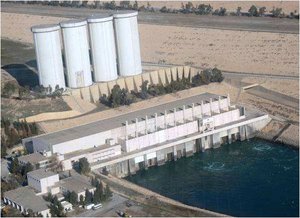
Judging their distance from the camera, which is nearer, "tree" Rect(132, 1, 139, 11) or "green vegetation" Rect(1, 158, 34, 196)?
"green vegetation" Rect(1, 158, 34, 196)

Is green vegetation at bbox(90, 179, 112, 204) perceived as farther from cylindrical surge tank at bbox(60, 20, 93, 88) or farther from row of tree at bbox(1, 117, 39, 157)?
cylindrical surge tank at bbox(60, 20, 93, 88)

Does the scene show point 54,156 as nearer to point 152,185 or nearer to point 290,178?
point 152,185

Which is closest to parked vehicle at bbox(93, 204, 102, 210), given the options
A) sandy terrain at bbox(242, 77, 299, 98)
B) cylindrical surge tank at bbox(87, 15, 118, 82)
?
cylindrical surge tank at bbox(87, 15, 118, 82)

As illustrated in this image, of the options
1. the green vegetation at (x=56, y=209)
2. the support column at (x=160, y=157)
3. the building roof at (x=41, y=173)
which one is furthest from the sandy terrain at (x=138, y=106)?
the green vegetation at (x=56, y=209)

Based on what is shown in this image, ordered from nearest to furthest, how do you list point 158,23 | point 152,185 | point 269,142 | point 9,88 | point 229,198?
point 229,198
point 152,185
point 269,142
point 9,88
point 158,23

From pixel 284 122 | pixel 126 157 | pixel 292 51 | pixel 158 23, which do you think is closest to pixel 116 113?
pixel 126 157

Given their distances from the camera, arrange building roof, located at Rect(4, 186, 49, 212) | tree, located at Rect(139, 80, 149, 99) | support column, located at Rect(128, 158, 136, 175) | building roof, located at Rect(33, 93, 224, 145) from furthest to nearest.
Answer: tree, located at Rect(139, 80, 149, 99) → support column, located at Rect(128, 158, 136, 175) → building roof, located at Rect(33, 93, 224, 145) → building roof, located at Rect(4, 186, 49, 212)

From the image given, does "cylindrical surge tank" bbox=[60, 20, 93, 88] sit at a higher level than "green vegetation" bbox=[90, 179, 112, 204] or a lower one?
higher
